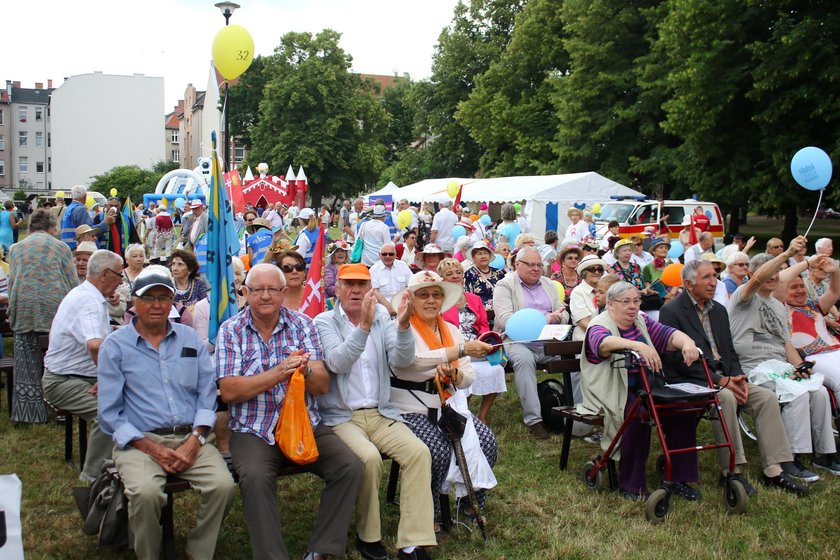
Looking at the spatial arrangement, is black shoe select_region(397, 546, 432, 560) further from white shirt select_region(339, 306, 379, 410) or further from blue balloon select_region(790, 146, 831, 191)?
blue balloon select_region(790, 146, 831, 191)

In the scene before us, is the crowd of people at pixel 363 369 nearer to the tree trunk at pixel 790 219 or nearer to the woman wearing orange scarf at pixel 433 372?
the woman wearing orange scarf at pixel 433 372

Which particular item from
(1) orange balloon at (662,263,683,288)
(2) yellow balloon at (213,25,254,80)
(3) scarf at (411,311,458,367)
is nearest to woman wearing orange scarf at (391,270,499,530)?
(3) scarf at (411,311,458,367)

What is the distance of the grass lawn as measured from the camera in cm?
450

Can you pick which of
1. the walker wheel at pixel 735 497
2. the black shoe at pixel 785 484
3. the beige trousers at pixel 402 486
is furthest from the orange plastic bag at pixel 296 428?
the black shoe at pixel 785 484

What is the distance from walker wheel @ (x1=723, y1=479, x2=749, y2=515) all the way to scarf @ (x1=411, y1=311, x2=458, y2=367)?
6.61ft

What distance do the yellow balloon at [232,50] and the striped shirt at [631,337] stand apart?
18.2ft

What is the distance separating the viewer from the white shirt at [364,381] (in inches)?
187

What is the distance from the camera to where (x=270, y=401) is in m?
4.32

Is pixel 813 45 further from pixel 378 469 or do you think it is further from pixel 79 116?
pixel 79 116

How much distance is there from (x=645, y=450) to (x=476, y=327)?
223cm

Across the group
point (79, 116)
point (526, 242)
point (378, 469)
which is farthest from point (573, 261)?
point (79, 116)

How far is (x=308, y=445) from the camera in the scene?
4.16m

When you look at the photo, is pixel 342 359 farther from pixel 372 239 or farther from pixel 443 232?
pixel 443 232

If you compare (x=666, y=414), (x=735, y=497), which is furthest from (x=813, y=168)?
(x=735, y=497)
